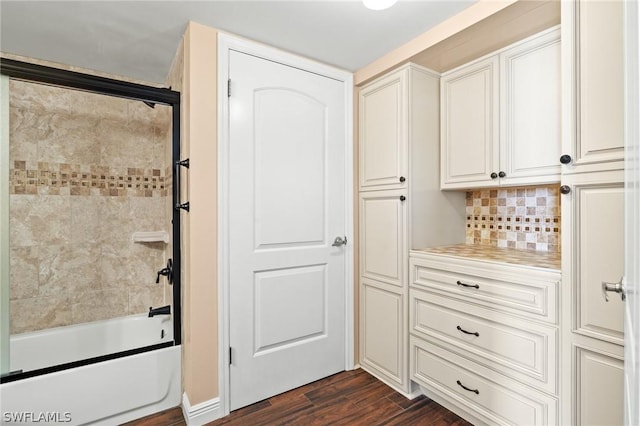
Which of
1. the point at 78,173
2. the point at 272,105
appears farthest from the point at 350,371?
the point at 78,173

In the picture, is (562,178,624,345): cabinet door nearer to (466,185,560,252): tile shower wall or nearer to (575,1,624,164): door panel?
(575,1,624,164): door panel

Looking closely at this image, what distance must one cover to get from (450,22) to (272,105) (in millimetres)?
1079

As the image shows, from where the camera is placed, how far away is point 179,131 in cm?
193

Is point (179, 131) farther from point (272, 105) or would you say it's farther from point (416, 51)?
point (416, 51)

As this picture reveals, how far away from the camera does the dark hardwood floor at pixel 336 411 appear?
1733 mm

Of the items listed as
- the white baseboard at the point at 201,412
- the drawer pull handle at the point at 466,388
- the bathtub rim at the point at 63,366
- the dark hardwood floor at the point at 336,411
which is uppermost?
the bathtub rim at the point at 63,366

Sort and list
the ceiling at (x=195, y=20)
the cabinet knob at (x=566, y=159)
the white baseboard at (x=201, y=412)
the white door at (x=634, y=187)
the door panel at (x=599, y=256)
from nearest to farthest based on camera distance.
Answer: the white door at (x=634, y=187)
the door panel at (x=599, y=256)
the cabinet knob at (x=566, y=159)
the ceiling at (x=195, y=20)
the white baseboard at (x=201, y=412)

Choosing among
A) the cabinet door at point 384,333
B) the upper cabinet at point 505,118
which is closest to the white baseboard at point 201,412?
the cabinet door at point 384,333

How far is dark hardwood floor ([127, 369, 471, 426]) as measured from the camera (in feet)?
5.69

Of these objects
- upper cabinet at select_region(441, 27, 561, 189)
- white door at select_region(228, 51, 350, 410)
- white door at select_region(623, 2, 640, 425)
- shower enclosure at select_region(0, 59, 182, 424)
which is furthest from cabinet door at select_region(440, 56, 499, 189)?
shower enclosure at select_region(0, 59, 182, 424)

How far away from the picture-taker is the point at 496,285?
1535mm

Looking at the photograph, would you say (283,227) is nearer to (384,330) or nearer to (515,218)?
(384,330)

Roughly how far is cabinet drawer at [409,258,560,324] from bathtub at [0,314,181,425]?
1.57 meters

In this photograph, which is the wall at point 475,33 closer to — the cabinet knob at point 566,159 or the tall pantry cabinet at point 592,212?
the tall pantry cabinet at point 592,212
